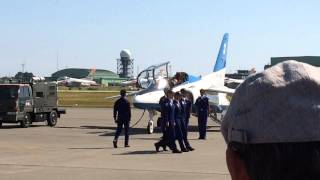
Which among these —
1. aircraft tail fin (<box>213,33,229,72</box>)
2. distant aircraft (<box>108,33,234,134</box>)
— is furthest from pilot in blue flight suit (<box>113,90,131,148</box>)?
aircraft tail fin (<box>213,33,229,72</box>)

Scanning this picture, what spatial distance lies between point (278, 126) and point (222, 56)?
107 ft

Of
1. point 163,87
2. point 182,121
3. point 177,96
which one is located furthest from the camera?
point 163,87

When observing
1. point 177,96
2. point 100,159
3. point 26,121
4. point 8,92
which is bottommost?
point 100,159

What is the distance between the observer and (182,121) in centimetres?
1823

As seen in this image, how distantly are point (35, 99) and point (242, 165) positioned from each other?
89.5 feet

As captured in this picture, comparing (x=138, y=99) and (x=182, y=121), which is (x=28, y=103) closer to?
(x=138, y=99)

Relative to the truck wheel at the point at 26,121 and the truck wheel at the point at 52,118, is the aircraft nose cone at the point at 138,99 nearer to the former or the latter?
the truck wheel at the point at 26,121

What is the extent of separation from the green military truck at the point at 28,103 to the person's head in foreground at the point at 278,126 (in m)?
25.8

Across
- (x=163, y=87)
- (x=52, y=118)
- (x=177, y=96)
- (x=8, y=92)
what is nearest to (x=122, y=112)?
(x=177, y=96)

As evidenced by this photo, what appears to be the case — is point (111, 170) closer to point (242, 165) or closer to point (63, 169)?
point (63, 169)

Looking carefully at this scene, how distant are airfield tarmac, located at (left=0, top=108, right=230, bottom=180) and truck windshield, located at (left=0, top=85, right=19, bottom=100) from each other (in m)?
4.86

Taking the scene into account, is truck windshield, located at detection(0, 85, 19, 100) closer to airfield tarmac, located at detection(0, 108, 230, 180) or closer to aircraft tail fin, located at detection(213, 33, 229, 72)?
airfield tarmac, located at detection(0, 108, 230, 180)

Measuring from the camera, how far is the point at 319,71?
165cm

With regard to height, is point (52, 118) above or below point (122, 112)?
below
